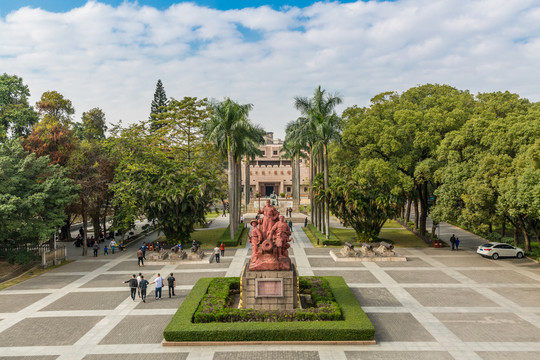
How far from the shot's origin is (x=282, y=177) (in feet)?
300

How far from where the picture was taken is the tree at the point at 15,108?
122 feet

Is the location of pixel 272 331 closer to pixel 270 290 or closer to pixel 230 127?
pixel 270 290

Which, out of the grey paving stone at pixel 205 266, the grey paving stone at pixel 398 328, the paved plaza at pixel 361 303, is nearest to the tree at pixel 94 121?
the paved plaza at pixel 361 303

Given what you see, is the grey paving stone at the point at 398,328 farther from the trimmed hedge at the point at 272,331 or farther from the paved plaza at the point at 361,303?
the trimmed hedge at the point at 272,331

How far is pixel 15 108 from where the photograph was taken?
37625mm

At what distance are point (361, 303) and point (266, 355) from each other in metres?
6.63

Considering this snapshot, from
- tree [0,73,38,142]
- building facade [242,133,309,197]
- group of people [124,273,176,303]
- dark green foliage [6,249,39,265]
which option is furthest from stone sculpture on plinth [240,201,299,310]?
building facade [242,133,309,197]

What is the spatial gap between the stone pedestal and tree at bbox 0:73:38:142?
31.7 m

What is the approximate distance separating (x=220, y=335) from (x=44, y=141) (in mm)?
23013

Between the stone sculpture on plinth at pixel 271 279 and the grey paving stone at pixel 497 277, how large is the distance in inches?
485

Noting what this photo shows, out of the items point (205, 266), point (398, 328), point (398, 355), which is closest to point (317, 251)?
point (205, 266)

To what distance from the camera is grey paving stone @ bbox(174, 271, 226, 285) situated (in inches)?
836

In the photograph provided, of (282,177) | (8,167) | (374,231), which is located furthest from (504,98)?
(282,177)

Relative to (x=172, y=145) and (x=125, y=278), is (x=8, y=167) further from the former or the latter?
(x=172, y=145)
